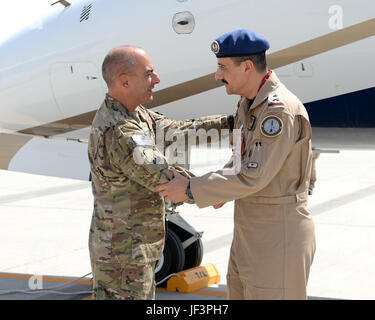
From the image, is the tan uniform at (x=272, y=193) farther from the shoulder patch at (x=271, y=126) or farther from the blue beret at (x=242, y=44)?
the blue beret at (x=242, y=44)

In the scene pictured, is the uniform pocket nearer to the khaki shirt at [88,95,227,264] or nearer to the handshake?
the khaki shirt at [88,95,227,264]

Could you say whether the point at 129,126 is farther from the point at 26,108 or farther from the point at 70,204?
the point at 70,204

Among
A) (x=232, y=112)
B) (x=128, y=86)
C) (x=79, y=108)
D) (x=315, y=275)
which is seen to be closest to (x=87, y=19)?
(x=79, y=108)

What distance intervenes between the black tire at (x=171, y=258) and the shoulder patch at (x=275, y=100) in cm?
289

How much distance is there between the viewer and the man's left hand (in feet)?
10.7

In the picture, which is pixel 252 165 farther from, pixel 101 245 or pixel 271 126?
pixel 101 245

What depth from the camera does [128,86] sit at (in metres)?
3.37

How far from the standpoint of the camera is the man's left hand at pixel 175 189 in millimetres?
3260

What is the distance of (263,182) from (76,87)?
8.25 feet

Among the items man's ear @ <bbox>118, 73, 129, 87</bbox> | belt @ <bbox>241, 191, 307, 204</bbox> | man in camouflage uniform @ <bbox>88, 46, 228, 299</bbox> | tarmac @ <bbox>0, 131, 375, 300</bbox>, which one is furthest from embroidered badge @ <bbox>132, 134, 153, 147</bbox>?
tarmac @ <bbox>0, 131, 375, 300</bbox>

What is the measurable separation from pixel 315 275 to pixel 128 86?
12.4ft

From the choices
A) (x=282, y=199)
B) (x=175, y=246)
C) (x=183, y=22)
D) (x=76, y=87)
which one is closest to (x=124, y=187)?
(x=282, y=199)

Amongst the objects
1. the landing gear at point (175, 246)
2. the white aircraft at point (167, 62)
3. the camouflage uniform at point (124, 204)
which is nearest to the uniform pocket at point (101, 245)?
the camouflage uniform at point (124, 204)

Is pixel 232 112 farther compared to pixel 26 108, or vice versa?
pixel 26 108
